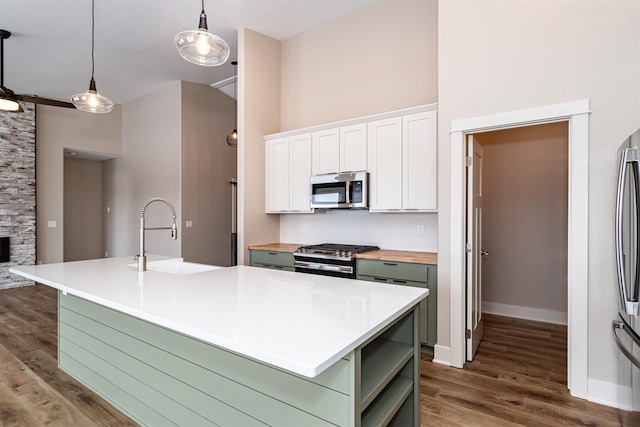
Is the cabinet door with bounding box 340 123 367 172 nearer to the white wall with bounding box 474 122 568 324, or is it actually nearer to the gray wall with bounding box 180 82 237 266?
the white wall with bounding box 474 122 568 324

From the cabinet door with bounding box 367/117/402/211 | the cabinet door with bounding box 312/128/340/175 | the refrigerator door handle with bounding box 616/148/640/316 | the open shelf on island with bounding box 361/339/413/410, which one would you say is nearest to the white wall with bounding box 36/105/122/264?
the cabinet door with bounding box 312/128/340/175

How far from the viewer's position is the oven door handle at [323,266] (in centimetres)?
341

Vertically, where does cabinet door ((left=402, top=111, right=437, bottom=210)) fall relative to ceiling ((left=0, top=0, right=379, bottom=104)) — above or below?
below

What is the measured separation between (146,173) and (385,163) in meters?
5.15

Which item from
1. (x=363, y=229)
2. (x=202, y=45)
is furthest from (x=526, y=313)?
(x=202, y=45)

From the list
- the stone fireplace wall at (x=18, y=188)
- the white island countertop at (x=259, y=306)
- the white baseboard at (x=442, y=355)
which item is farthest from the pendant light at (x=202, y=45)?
the stone fireplace wall at (x=18, y=188)

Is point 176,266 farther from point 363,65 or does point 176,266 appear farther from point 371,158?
point 363,65

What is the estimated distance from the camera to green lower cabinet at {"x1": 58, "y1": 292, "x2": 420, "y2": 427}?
4.10 feet

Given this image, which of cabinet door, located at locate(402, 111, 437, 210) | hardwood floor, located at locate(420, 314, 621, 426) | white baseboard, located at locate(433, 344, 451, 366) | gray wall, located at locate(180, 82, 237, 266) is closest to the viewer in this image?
hardwood floor, located at locate(420, 314, 621, 426)

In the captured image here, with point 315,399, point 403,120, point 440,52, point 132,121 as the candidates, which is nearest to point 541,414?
point 315,399

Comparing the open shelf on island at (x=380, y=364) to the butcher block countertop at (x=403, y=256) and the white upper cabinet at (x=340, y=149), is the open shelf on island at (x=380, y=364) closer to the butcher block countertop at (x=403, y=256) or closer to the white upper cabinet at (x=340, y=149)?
the butcher block countertop at (x=403, y=256)

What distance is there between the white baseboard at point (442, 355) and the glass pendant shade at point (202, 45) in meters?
3.01

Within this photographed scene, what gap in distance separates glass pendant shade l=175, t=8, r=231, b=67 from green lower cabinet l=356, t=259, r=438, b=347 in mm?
2278

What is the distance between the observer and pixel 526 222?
13.3 ft
